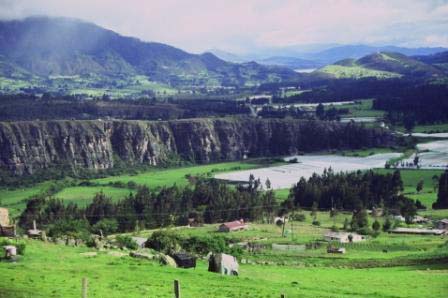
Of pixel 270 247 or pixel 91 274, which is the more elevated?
pixel 91 274

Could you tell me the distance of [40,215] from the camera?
317 ft

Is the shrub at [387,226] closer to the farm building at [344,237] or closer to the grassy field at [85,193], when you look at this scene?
the farm building at [344,237]

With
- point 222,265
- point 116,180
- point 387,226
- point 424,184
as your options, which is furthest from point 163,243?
point 116,180

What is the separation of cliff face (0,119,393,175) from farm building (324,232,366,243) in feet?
308

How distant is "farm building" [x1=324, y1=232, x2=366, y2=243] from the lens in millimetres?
83250

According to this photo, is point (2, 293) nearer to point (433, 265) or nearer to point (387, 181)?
point (433, 265)

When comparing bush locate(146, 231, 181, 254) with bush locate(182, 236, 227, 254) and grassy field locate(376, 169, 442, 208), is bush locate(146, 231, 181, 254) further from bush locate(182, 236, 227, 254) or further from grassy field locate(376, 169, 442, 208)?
grassy field locate(376, 169, 442, 208)

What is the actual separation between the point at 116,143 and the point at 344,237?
109742 millimetres

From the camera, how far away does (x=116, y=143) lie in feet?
603

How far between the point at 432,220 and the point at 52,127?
4250 inches

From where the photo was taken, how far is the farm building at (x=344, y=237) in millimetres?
Answer: 83250

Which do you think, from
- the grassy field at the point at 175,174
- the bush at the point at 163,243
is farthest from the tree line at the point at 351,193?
the bush at the point at 163,243

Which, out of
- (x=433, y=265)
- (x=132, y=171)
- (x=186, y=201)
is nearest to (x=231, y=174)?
(x=132, y=171)

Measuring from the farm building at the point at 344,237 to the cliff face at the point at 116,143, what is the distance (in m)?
Answer: 93.9
